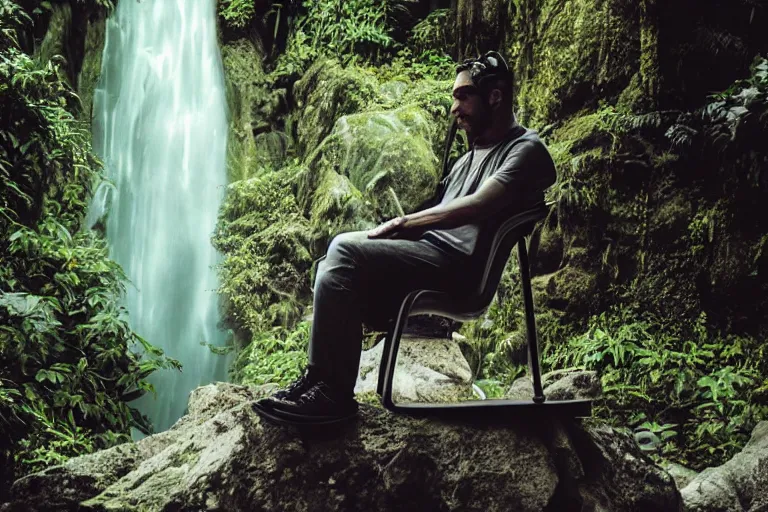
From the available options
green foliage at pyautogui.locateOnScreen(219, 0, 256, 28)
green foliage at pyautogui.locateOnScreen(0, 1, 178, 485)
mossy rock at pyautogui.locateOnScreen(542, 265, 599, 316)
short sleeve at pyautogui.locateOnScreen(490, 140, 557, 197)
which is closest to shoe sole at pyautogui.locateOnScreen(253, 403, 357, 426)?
short sleeve at pyautogui.locateOnScreen(490, 140, 557, 197)

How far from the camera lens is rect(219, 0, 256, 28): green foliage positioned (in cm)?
1077

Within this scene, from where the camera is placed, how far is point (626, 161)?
7.19m

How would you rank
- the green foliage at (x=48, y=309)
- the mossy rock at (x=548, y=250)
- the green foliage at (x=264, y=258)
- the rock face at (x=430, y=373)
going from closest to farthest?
the rock face at (x=430, y=373)
the green foliage at (x=48, y=309)
the mossy rock at (x=548, y=250)
the green foliage at (x=264, y=258)

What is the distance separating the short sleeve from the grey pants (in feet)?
1.13

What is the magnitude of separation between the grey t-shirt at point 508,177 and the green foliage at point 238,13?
8775mm

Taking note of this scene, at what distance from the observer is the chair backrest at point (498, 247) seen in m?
2.77

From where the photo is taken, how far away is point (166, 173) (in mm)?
9984

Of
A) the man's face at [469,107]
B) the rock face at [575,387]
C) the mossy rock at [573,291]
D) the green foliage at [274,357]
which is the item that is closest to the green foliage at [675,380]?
the mossy rock at [573,291]

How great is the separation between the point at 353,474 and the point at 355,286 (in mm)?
675

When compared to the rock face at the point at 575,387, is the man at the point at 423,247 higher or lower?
higher

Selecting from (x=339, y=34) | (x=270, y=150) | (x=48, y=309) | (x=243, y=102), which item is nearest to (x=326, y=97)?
(x=339, y=34)

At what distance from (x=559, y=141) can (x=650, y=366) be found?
263cm

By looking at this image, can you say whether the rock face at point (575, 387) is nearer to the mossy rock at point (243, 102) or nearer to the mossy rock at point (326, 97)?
the mossy rock at point (326, 97)

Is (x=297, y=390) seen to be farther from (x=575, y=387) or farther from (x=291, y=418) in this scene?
(x=575, y=387)
